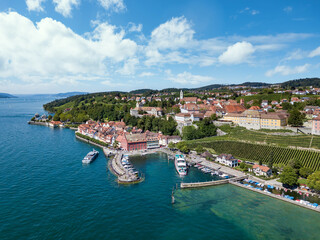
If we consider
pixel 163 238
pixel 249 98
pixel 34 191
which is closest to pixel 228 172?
pixel 163 238

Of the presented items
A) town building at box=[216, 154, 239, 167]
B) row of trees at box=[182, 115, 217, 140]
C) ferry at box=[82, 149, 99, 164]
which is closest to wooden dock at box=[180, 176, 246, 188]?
town building at box=[216, 154, 239, 167]

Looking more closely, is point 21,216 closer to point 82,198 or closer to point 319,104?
point 82,198

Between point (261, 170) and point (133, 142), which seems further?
point (133, 142)

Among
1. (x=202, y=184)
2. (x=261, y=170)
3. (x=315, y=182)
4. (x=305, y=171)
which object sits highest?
(x=305, y=171)

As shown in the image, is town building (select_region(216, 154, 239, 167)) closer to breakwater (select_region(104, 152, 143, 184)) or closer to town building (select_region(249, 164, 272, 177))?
town building (select_region(249, 164, 272, 177))

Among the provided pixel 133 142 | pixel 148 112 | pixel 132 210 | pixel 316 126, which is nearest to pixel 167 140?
pixel 133 142

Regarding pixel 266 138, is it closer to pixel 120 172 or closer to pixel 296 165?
pixel 296 165
